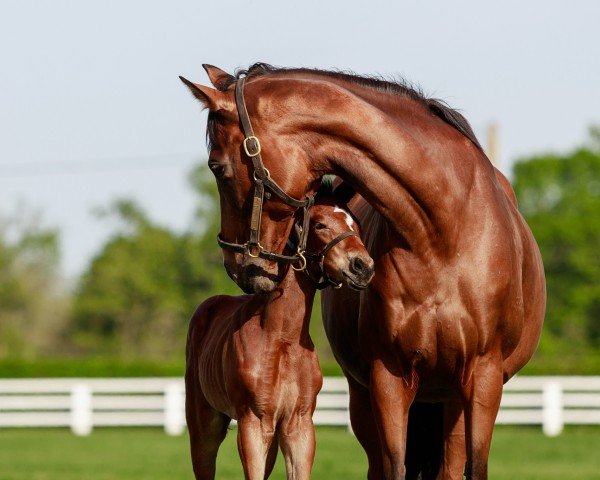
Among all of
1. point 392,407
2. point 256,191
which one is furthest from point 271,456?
point 256,191

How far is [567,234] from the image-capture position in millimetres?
49344

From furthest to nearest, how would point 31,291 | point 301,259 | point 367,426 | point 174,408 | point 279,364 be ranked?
1. point 31,291
2. point 174,408
3. point 367,426
4. point 279,364
5. point 301,259

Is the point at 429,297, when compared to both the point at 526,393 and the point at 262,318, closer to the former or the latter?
the point at 262,318

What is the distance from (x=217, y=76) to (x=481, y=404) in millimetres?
1826

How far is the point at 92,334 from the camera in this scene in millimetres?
48625

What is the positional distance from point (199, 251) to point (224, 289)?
173 inches

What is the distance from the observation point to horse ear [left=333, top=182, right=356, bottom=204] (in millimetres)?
5656

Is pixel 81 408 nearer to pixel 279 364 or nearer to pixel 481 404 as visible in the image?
pixel 279 364

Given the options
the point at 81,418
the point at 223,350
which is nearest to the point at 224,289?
the point at 81,418

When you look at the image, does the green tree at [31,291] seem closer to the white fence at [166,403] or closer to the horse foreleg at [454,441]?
the white fence at [166,403]

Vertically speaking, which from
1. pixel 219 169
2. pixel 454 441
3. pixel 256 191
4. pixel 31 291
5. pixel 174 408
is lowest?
pixel 454 441

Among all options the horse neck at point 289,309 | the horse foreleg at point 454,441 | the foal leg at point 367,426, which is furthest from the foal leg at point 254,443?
the foal leg at point 367,426

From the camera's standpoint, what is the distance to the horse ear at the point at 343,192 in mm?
5656

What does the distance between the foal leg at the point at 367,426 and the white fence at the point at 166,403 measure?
1256 centimetres
